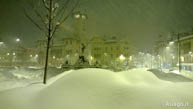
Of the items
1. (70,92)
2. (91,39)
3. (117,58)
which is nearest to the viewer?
(70,92)

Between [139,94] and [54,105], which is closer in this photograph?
[54,105]

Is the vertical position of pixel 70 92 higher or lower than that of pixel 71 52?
lower

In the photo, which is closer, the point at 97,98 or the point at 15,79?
the point at 97,98

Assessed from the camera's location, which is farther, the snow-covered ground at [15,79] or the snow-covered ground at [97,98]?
the snow-covered ground at [15,79]

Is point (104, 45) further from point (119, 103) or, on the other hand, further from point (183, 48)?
point (119, 103)

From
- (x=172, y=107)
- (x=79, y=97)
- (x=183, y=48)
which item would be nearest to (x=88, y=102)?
(x=79, y=97)

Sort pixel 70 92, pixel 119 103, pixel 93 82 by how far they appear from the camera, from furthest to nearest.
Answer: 1. pixel 93 82
2. pixel 70 92
3. pixel 119 103

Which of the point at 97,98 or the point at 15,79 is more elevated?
the point at 97,98

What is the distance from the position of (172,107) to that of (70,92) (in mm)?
3418

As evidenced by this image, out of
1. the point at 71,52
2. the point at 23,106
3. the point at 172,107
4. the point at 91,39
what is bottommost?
the point at 23,106

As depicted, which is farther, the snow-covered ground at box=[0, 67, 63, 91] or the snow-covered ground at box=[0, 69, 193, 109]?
the snow-covered ground at box=[0, 67, 63, 91]

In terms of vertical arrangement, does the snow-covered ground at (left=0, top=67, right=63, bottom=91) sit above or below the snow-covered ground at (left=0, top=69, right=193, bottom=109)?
below

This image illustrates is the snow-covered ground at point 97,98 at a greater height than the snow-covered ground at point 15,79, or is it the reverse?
the snow-covered ground at point 97,98

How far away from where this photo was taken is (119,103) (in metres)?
4.10
